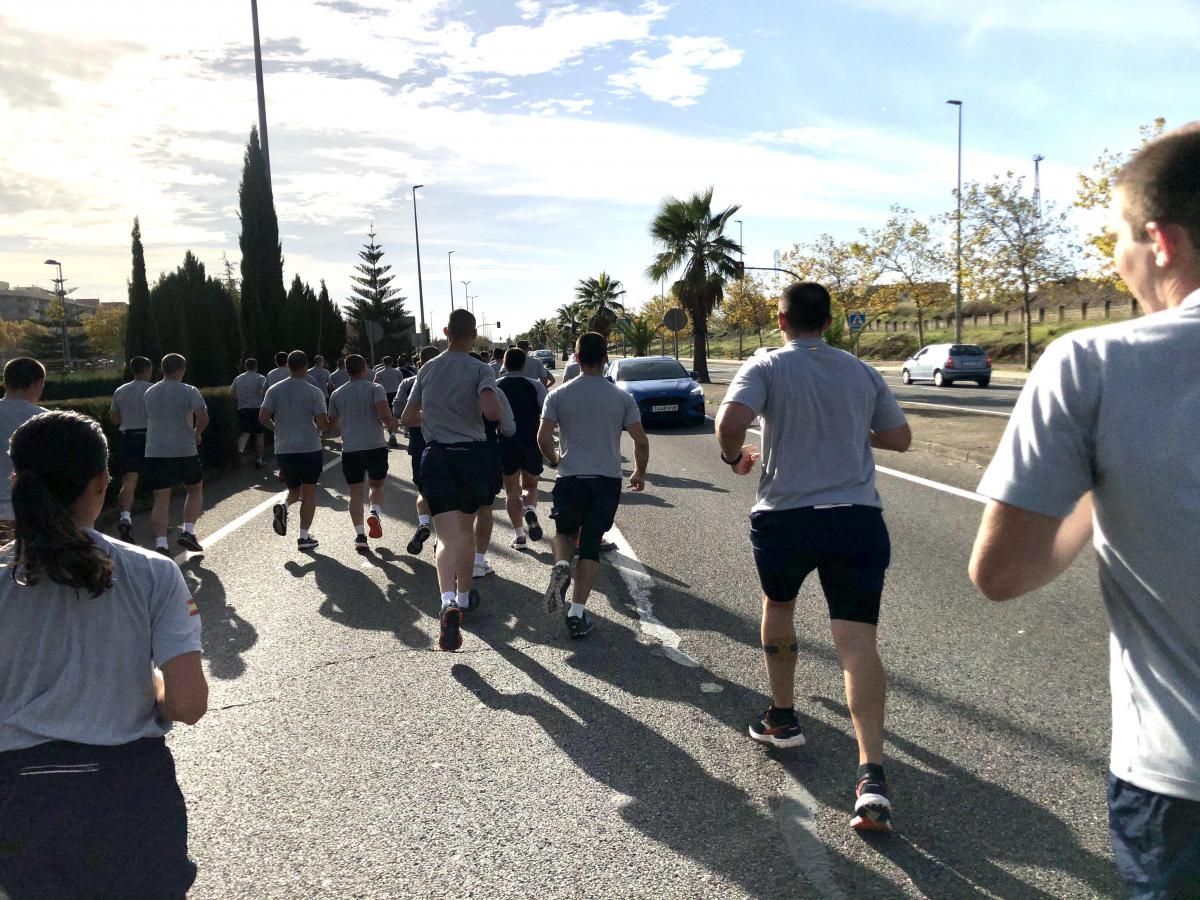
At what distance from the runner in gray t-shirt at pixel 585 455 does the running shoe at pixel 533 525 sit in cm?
A: 291

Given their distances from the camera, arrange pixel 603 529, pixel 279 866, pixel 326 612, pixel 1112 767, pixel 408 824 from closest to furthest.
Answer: pixel 1112 767, pixel 279 866, pixel 408 824, pixel 603 529, pixel 326 612

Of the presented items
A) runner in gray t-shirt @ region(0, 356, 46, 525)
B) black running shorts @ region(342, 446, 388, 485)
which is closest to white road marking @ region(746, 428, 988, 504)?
black running shorts @ region(342, 446, 388, 485)

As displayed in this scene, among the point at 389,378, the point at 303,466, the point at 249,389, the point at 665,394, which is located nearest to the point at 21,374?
the point at 303,466

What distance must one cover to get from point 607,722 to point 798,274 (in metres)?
51.0

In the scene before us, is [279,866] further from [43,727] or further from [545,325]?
[545,325]

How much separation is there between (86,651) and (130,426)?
8821mm

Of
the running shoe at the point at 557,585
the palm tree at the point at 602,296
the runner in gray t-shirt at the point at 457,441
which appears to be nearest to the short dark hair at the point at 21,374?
the runner in gray t-shirt at the point at 457,441

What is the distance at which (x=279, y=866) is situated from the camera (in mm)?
3318

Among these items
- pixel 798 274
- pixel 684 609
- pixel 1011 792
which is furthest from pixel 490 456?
pixel 798 274

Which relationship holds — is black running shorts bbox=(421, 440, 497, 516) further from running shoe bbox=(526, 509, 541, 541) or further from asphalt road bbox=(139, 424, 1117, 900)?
running shoe bbox=(526, 509, 541, 541)

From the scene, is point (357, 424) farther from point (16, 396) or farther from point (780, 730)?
point (780, 730)

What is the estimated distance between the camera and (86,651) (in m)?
2.05

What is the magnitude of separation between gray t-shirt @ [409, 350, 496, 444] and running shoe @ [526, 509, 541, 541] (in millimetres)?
2993

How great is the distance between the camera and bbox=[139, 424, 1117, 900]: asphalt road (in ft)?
10.5
